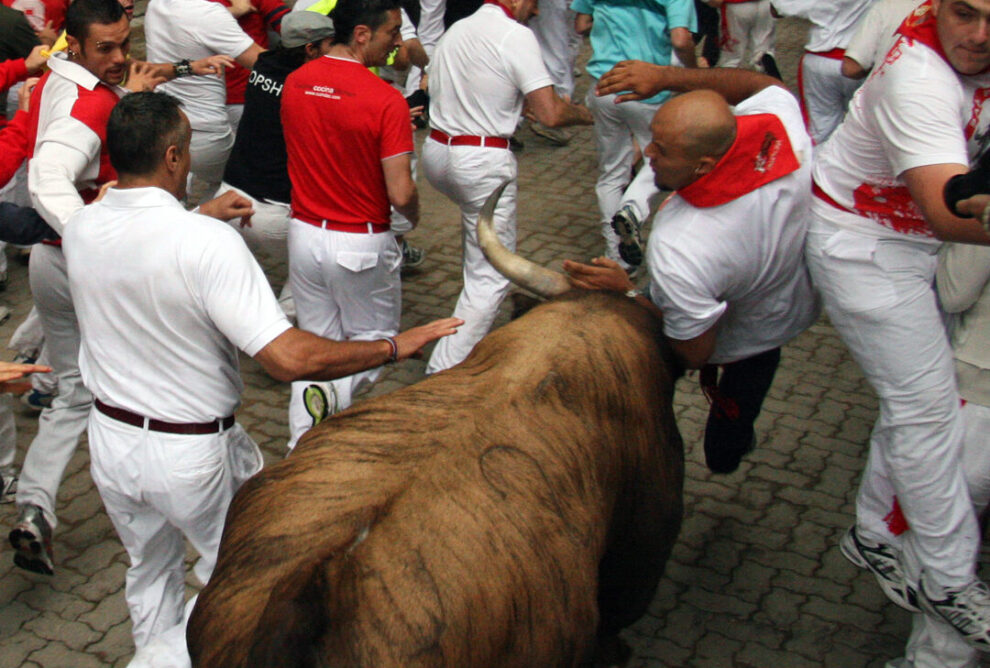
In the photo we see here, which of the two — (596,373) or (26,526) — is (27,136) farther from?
(596,373)

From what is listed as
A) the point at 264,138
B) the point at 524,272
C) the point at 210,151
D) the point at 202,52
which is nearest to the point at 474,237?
the point at 264,138

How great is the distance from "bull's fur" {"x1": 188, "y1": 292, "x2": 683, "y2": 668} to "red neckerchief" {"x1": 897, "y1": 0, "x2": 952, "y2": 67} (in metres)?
1.41

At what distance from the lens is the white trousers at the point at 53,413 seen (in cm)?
484

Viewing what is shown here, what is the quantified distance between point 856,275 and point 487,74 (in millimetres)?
2978

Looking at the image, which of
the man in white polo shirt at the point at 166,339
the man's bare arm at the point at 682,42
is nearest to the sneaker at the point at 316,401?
the man in white polo shirt at the point at 166,339

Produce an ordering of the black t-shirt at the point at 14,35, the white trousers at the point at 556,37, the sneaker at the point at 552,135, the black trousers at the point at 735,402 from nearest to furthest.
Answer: the black trousers at the point at 735,402 → the black t-shirt at the point at 14,35 → the white trousers at the point at 556,37 → the sneaker at the point at 552,135

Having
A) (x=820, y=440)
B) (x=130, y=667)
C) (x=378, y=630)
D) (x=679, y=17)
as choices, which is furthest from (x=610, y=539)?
(x=679, y=17)

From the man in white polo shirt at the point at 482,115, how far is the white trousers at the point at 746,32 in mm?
3764

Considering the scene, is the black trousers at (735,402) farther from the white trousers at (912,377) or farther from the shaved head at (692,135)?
the shaved head at (692,135)

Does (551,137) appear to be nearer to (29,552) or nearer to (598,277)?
(598,277)

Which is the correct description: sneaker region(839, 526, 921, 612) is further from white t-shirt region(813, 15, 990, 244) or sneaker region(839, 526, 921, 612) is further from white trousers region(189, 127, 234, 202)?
white trousers region(189, 127, 234, 202)

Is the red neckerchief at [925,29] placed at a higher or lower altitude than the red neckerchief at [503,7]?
higher

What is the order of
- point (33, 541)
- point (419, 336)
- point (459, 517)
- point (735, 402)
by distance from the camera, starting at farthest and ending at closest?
point (735, 402) → point (33, 541) → point (419, 336) → point (459, 517)

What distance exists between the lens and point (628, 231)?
269 inches
